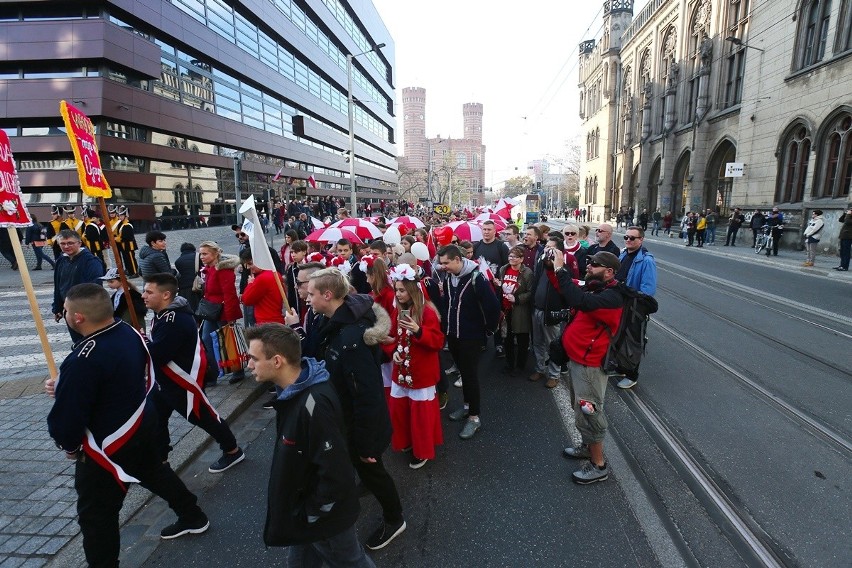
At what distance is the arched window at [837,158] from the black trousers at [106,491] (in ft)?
79.0

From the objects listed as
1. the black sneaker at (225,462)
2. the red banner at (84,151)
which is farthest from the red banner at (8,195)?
the black sneaker at (225,462)

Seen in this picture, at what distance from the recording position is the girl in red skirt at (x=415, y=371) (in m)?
3.68

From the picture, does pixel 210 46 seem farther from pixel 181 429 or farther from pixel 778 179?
pixel 778 179

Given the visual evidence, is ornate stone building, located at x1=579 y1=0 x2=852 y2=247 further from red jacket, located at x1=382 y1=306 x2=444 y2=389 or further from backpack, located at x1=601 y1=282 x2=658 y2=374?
red jacket, located at x1=382 y1=306 x2=444 y2=389

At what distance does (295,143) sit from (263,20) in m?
9.21

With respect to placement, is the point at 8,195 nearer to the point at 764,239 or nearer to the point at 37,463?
the point at 37,463

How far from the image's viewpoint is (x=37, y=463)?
3848 millimetres

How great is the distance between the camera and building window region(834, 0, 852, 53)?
679 inches

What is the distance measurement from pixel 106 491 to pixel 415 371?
2.21 meters

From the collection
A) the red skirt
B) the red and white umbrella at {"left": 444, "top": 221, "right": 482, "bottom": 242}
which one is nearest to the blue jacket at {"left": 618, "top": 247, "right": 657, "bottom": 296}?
the red and white umbrella at {"left": 444, "top": 221, "right": 482, "bottom": 242}

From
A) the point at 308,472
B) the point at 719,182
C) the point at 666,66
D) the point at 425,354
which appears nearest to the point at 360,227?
the point at 425,354

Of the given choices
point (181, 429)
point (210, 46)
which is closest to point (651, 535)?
point (181, 429)

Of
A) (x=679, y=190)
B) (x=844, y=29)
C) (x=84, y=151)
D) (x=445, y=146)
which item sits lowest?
(x=84, y=151)

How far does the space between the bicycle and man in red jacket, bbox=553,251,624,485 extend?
19.5 metres
